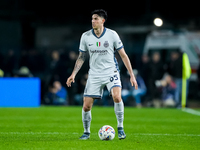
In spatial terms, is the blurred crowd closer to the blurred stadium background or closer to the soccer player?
the blurred stadium background

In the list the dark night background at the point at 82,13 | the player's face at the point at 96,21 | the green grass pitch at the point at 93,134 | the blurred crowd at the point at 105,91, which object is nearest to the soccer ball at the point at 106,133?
the green grass pitch at the point at 93,134

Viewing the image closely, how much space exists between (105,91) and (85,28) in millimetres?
3989

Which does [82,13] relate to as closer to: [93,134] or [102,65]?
[93,134]

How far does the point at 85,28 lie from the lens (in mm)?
20875

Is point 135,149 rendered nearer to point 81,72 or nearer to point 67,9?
point 81,72

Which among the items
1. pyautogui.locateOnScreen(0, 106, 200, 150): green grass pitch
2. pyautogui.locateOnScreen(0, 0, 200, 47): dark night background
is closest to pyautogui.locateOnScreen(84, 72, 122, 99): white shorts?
pyautogui.locateOnScreen(0, 106, 200, 150): green grass pitch

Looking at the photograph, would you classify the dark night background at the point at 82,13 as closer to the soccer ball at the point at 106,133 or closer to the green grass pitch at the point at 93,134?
the green grass pitch at the point at 93,134

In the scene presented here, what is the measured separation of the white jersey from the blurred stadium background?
11621mm

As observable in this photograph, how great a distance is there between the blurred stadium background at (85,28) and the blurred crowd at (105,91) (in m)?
0.37

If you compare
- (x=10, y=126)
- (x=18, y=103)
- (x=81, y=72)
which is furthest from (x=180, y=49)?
(x=10, y=126)

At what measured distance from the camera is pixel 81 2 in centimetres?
2131

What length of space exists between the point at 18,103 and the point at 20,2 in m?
5.78

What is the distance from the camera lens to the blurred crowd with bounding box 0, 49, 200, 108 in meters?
17.6

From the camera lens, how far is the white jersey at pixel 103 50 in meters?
7.64
